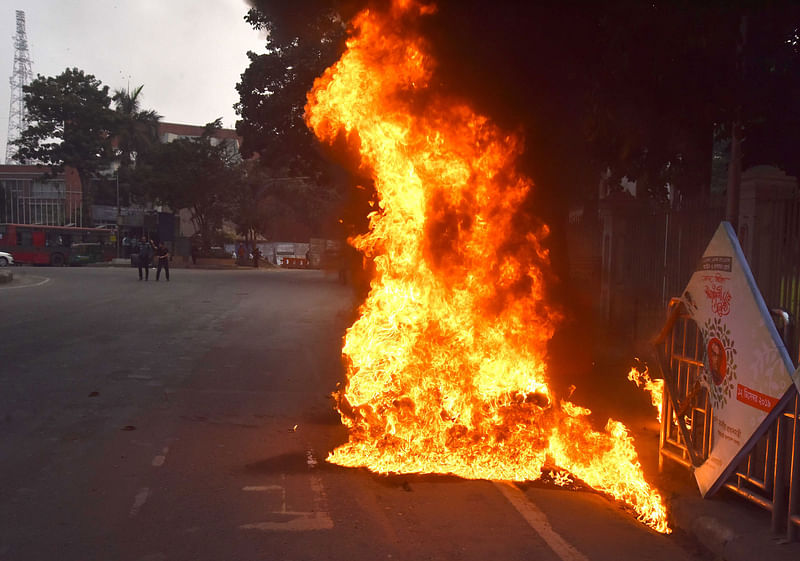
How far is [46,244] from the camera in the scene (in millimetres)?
43906

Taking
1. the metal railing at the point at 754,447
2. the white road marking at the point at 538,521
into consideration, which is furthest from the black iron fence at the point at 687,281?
the white road marking at the point at 538,521

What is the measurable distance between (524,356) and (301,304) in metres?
14.7

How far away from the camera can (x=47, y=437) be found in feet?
19.3

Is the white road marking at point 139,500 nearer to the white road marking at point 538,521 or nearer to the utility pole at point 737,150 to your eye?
the white road marking at point 538,521

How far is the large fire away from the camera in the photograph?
5387mm

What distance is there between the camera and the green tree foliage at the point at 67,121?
166 ft

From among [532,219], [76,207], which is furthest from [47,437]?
[76,207]

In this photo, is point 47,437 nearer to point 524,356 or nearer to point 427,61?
point 524,356

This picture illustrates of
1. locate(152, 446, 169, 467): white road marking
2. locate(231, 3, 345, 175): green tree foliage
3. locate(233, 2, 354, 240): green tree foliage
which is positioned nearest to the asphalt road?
locate(152, 446, 169, 467): white road marking

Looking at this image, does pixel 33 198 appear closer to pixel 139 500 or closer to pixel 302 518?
pixel 139 500

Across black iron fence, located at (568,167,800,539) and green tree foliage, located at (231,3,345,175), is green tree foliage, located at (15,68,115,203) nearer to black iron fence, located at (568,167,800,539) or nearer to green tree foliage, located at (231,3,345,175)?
green tree foliage, located at (231,3,345,175)

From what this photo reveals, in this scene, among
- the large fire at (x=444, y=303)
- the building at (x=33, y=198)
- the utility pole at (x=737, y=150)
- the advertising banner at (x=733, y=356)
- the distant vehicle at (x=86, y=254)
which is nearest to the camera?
the advertising banner at (x=733, y=356)

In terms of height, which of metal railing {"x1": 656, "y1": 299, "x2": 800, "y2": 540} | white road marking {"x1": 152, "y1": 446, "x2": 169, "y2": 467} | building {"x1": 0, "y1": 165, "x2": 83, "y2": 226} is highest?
building {"x1": 0, "y1": 165, "x2": 83, "y2": 226}

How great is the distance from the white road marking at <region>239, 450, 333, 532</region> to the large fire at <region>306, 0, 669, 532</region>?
2.37 feet
